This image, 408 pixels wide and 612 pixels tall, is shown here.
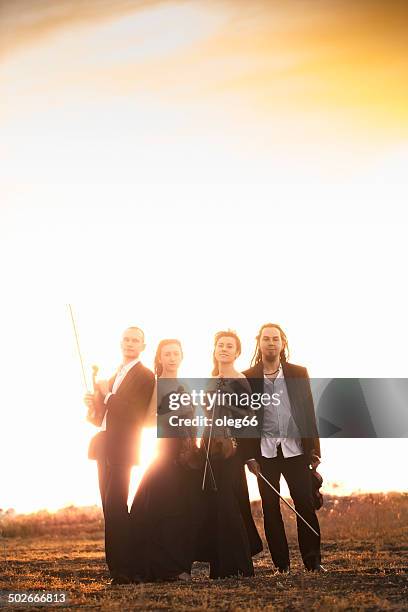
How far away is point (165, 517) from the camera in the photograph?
6488 millimetres

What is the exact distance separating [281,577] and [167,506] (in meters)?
0.94

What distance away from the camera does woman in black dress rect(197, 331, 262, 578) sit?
253 inches

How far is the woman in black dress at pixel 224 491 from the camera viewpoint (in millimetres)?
6434


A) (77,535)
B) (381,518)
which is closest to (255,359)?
(381,518)

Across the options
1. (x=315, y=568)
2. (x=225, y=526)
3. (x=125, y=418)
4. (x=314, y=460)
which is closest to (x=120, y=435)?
(x=125, y=418)

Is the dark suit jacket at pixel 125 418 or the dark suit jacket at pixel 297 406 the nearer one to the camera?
the dark suit jacket at pixel 125 418

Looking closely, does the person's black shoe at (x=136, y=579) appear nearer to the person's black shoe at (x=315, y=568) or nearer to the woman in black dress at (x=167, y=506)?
the woman in black dress at (x=167, y=506)

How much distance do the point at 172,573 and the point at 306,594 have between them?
3.38 ft

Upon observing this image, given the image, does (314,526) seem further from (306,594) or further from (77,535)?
(77,535)

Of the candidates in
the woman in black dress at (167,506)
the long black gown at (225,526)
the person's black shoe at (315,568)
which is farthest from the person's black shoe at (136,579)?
the person's black shoe at (315,568)

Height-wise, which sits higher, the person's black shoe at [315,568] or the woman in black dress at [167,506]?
the woman in black dress at [167,506]

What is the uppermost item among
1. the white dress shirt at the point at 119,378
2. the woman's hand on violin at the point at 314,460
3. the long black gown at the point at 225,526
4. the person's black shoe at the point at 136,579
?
the white dress shirt at the point at 119,378

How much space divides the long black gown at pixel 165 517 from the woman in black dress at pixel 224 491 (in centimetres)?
11

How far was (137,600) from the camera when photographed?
18.9 ft
